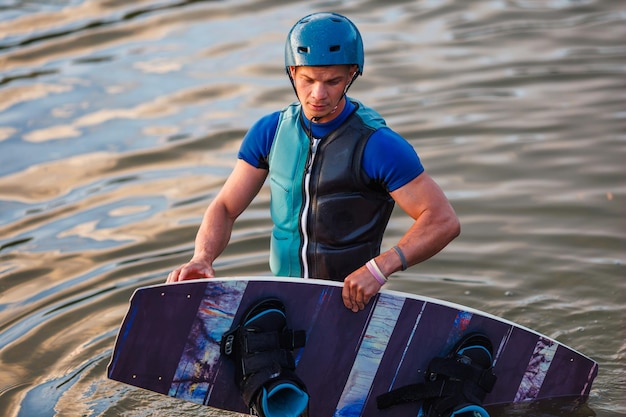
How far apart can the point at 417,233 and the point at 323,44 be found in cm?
91

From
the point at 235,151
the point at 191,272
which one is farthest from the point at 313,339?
the point at 235,151

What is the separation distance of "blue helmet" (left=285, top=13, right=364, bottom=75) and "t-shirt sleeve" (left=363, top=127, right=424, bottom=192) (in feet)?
1.18

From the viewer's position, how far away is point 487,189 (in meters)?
7.88

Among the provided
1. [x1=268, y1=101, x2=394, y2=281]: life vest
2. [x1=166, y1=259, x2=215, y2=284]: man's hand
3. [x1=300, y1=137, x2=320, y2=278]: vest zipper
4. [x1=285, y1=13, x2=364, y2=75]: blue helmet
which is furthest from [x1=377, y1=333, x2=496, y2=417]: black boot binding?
[x1=285, y1=13, x2=364, y2=75]: blue helmet

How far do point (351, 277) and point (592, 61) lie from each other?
6.65 meters

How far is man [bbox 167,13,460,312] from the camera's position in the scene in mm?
4539

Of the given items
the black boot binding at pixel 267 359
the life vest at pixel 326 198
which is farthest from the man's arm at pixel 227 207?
the black boot binding at pixel 267 359

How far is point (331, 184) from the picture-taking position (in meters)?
4.72

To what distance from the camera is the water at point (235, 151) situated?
6.18m

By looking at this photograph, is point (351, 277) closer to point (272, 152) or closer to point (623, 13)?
point (272, 152)

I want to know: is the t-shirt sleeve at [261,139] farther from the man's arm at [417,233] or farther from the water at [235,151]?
the water at [235,151]

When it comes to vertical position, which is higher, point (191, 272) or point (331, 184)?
point (331, 184)

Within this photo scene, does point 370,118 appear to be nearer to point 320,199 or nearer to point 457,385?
point 320,199

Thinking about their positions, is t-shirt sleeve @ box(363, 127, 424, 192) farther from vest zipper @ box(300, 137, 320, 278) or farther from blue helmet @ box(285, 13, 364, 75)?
blue helmet @ box(285, 13, 364, 75)
